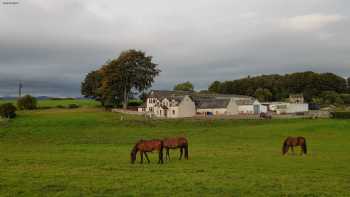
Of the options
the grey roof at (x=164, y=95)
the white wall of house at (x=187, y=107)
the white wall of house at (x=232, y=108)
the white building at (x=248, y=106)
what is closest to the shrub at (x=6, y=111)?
the grey roof at (x=164, y=95)

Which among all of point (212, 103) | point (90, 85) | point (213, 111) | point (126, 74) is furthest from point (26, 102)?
point (213, 111)

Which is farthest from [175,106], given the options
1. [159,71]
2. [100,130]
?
[100,130]

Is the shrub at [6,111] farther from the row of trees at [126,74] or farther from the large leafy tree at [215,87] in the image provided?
the large leafy tree at [215,87]

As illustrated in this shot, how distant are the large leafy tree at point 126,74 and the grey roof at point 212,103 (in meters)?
12.9

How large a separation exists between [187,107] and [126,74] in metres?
16.8

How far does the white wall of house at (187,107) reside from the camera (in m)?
84.6

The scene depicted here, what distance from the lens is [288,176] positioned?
1647 cm

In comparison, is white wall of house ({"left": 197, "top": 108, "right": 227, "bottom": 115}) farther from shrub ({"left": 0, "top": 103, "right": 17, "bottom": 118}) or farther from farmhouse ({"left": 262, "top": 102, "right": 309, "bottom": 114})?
shrub ({"left": 0, "top": 103, "right": 17, "bottom": 118})

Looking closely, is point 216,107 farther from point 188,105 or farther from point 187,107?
point 187,107

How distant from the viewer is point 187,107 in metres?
86.5

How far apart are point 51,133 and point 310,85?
136352mm

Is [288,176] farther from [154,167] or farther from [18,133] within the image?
[18,133]

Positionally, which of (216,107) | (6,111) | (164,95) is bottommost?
(6,111)

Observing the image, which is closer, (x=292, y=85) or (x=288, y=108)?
(x=288, y=108)
